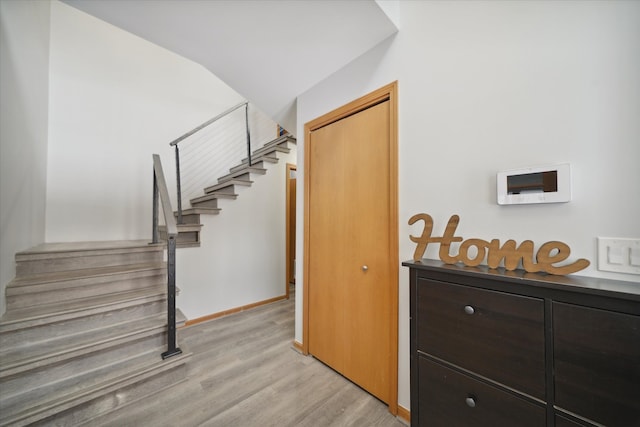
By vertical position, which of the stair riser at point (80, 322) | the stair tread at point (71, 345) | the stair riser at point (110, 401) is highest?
the stair riser at point (80, 322)

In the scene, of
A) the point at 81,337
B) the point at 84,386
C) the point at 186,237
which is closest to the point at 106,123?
the point at 186,237

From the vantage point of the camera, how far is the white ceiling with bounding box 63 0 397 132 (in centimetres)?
144

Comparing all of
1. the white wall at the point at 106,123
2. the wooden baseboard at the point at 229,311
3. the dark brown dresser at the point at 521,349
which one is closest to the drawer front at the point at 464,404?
Result: the dark brown dresser at the point at 521,349

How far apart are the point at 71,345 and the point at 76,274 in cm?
59

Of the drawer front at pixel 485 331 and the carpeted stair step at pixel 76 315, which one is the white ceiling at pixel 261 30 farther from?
the carpeted stair step at pixel 76 315

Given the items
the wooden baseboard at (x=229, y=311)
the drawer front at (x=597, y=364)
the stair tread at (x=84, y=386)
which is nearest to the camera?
the drawer front at (x=597, y=364)

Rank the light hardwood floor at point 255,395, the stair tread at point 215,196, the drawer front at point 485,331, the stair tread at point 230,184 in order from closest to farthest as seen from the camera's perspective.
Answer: the drawer front at point 485,331, the light hardwood floor at point 255,395, the stair tread at point 215,196, the stair tread at point 230,184

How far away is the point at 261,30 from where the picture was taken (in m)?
1.61

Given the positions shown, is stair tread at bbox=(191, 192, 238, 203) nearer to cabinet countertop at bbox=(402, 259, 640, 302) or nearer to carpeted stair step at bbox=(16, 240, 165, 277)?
carpeted stair step at bbox=(16, 240, 165, 277)

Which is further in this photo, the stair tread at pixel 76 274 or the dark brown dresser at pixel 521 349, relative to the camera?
the stair tread at pixel 76 274

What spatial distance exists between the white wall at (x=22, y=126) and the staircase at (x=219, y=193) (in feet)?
3.49

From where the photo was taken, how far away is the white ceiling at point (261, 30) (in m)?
1.44

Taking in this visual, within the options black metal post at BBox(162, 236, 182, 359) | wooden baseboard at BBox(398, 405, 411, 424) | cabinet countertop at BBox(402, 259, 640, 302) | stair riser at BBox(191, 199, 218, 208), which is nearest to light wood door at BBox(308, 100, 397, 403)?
wooden baseboard at BBox(398, 405, 411, 424)

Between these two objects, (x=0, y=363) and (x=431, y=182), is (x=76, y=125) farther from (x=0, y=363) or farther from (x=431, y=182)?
(x=431, y=182)
